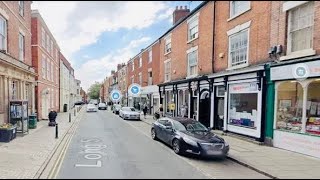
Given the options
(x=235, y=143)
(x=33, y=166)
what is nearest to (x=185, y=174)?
(x=33, y=166)

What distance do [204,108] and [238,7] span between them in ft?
23.6

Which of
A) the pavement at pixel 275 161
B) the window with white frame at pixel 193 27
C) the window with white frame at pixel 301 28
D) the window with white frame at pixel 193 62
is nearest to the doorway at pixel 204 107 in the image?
the window with white frame at pixel 193 62

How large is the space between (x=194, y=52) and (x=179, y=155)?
1173 centimetres

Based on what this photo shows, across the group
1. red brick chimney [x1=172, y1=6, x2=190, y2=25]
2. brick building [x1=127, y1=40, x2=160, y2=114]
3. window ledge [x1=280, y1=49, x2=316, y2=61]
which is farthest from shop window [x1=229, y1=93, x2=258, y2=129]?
brick building [x1=127, y1=40, x2=160, y2=114]

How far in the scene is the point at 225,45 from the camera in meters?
16.4

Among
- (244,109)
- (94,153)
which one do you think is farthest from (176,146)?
(244,109)

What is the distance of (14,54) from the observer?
17.5 meters

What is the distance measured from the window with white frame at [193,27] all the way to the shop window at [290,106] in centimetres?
981

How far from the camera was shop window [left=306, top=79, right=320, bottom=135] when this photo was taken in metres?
10.5

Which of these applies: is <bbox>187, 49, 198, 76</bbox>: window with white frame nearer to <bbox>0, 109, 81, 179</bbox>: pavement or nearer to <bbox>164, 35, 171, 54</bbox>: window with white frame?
<bbox>164, 35, 171, 54</bbox>: window with white frame

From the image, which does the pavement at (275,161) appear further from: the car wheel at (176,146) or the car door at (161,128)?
the car door at (161,128)

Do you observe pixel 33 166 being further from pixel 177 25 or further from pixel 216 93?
pixel 177 25

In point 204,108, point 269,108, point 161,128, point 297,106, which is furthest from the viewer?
point 204,108

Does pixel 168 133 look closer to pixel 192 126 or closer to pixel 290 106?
pixel 192 126
